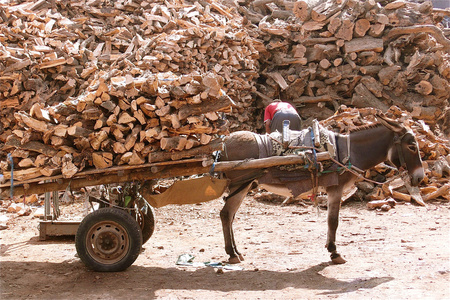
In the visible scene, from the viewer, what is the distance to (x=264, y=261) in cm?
518

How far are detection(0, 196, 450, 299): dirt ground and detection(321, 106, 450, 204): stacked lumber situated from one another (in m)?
0.30

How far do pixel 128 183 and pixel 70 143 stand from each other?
2.60ft

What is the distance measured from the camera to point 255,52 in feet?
37.1

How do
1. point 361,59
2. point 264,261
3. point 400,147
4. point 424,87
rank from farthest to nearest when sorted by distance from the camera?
1. point 361,59
2. point 424,87
3. point 264,261
4. point 400,147

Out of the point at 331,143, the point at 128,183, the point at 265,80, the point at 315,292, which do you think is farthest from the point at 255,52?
the point at 315,292

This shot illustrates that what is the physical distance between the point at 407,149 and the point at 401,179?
10.7 feet

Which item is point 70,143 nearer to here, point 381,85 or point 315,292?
point 315,292

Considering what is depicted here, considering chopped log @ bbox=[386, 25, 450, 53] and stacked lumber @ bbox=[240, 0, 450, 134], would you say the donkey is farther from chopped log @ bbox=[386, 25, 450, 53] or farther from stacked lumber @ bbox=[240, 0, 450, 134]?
chopped log @ bbox=[386, 25, 450, 53]

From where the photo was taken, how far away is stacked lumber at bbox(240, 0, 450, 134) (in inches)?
414

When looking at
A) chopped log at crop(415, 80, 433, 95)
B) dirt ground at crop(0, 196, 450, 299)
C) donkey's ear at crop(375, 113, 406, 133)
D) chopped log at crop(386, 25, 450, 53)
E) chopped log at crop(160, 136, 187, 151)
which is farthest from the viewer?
chopped log at crop(386, 25, 450, 53)

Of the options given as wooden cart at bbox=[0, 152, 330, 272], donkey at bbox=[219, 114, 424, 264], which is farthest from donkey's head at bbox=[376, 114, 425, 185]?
wooden cart at bbox=[0, 152, 330, 272]

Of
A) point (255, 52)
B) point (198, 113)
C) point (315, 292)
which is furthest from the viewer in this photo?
point (255, 52)

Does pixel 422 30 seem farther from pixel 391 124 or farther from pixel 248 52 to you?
pixel 391 124

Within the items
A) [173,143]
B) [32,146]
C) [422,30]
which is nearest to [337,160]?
[173,143]
